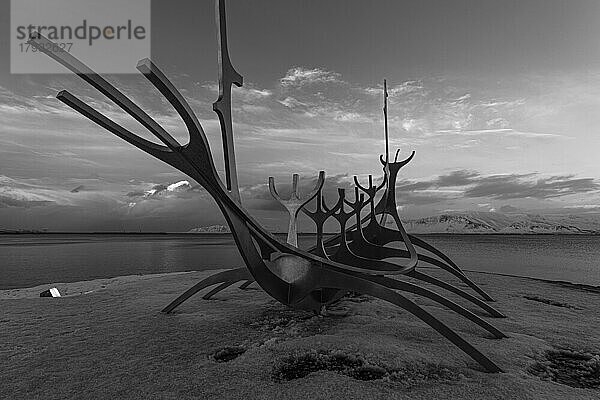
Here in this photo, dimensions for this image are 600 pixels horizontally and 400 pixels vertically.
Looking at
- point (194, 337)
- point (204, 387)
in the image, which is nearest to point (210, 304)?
point (194, 337)

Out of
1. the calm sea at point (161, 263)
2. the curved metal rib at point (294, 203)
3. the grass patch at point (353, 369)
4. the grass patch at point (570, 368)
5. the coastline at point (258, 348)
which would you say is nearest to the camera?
the coastline at point (258, 348)

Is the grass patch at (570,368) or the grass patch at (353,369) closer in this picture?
the grass patch at (353,369)

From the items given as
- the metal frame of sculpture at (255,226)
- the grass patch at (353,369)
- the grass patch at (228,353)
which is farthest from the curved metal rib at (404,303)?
the grass patch at (228,353)

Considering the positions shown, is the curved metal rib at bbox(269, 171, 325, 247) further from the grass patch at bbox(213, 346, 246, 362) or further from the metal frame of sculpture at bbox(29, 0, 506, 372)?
the grass patch at bbox(213, 346, 246, 362)

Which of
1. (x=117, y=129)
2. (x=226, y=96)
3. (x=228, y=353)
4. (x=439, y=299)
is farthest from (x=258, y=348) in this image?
(x=226, y=96)

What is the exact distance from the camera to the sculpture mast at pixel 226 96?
20.0 feet

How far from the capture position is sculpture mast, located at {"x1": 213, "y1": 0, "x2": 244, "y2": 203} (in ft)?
20.0

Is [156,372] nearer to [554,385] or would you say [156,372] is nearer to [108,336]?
[108,336]

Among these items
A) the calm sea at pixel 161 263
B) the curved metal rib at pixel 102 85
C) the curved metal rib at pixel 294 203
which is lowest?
the calm sea at pixel 161 263

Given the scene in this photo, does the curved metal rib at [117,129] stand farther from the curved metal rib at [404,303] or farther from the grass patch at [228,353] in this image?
the curved metal rib at [404,303]

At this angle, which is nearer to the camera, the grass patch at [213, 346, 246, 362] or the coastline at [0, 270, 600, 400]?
the coastline at [0, 270, 600, 400]

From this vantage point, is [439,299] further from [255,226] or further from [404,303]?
Result: [255,226]

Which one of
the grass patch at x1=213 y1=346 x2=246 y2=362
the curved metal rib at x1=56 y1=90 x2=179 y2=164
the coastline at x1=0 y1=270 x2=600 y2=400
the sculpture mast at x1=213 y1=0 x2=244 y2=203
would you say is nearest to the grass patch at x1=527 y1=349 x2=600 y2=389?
the coastline at x1=0 y1=270 x2=600 y2=400

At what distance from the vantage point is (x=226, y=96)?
625 cm
